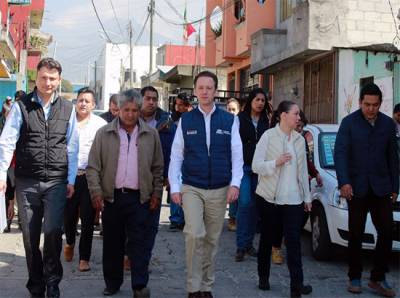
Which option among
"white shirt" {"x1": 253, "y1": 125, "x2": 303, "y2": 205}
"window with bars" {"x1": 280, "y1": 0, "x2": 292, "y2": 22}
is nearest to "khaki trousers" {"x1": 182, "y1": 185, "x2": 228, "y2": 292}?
Answer: "white shirt" {"x1": 253, "y1": 125, "x2": 303, "y2": 205}

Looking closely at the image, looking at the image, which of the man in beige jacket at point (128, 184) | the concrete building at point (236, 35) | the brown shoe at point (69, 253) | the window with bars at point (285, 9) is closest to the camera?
the man in beige jacket at point (128, 184)

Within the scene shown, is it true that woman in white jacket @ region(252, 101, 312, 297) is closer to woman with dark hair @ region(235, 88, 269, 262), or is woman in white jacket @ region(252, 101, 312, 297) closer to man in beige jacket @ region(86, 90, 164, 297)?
man in beige jacket @ region(86, 90, 164, 297)

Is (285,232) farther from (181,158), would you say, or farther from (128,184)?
(128,184)

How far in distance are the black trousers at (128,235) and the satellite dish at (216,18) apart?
72.5 feet

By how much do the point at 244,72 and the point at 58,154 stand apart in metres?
21.0

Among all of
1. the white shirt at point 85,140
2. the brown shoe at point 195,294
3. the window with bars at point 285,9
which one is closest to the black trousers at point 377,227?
the brown shoe at point 195,294

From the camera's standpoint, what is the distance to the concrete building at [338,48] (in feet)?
53.4

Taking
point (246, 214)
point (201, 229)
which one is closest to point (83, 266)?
point (201, 229)

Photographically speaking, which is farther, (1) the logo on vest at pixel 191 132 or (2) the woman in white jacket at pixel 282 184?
(2) the woman in white jacket at pixel 282 184

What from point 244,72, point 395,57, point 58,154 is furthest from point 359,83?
point 58,154

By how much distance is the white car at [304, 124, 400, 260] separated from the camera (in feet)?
23.0

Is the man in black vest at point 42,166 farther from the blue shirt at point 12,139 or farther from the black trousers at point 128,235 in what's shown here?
the black trousers at point 128,235

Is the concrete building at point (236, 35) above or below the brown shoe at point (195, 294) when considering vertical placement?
above

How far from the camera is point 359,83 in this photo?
16.2m
